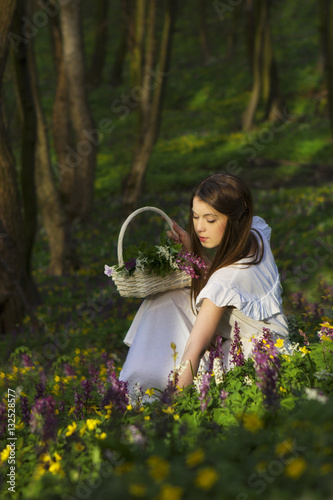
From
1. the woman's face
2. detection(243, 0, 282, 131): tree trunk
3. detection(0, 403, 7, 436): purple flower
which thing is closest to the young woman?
the woman's face

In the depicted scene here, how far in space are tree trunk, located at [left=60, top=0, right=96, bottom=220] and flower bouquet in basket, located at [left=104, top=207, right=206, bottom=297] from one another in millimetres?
7869

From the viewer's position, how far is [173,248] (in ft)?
12.2

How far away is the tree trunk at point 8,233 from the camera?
6.21 metres

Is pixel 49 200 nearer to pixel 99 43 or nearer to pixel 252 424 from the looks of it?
pixel 252 424

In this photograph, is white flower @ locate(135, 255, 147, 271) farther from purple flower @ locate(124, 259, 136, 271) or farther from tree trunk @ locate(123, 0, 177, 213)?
tree trunk @ locate(123, 0, 177, 213)

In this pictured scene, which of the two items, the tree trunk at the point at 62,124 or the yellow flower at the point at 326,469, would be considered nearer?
the yellow flower at the point at 326,469

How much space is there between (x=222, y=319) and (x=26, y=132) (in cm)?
434

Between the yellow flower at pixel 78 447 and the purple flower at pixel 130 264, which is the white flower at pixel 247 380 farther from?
the purple flower at pixel 130 264

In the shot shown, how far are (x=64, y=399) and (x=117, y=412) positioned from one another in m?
1.28

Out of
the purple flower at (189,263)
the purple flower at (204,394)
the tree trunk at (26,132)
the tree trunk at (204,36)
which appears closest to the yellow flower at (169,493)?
the purple flower at (204,394)

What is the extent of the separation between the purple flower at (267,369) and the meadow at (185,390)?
10mm

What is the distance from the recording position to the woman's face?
11.4 feet

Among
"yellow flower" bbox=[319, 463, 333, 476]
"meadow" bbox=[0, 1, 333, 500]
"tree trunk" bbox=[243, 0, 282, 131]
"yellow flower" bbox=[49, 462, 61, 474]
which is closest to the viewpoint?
"yellow flower" bbox=[319, 463, 333, 476]

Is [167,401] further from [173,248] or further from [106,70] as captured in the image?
[106,70]
